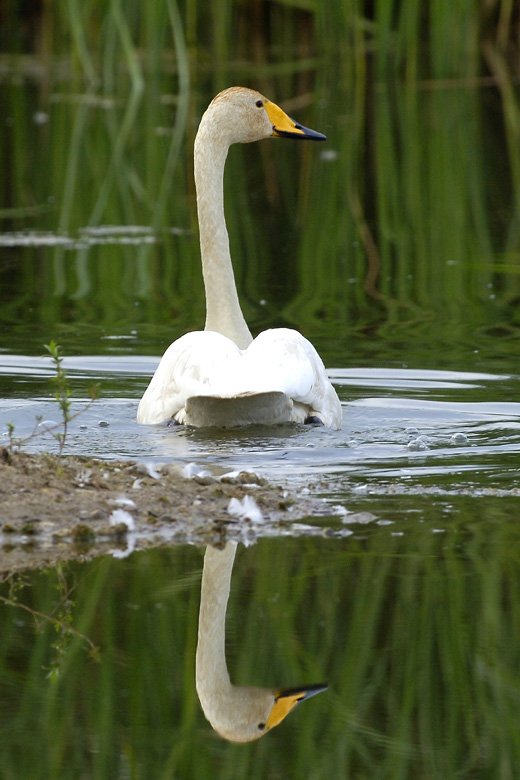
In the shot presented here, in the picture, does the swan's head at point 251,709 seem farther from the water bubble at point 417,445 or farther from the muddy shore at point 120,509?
the water bubble at point 417,445

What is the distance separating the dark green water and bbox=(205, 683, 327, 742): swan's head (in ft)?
0.15

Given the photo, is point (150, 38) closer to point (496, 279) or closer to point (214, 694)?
point (496, 279)

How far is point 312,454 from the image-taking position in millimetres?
6555

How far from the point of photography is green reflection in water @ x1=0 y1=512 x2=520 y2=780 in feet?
11.6

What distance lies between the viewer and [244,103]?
8750mm

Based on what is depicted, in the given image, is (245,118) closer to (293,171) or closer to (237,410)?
(237,410)

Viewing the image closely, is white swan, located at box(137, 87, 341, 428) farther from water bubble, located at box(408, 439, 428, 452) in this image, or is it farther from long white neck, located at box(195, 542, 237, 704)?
long white neck, located at box(195, 542, 237, 704)

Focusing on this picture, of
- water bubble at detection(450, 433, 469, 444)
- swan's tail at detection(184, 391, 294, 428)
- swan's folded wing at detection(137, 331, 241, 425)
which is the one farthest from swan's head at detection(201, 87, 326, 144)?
water bubble at detection(450, 433, 469, 444)

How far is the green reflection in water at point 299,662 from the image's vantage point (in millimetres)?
3523

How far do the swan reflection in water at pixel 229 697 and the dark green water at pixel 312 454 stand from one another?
0.14ft

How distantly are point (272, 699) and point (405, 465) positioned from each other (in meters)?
2.63

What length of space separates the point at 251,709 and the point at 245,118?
18.2ft

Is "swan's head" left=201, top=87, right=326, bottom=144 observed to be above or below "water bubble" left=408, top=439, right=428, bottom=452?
above

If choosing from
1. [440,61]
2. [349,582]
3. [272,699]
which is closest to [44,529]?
[349,582]
